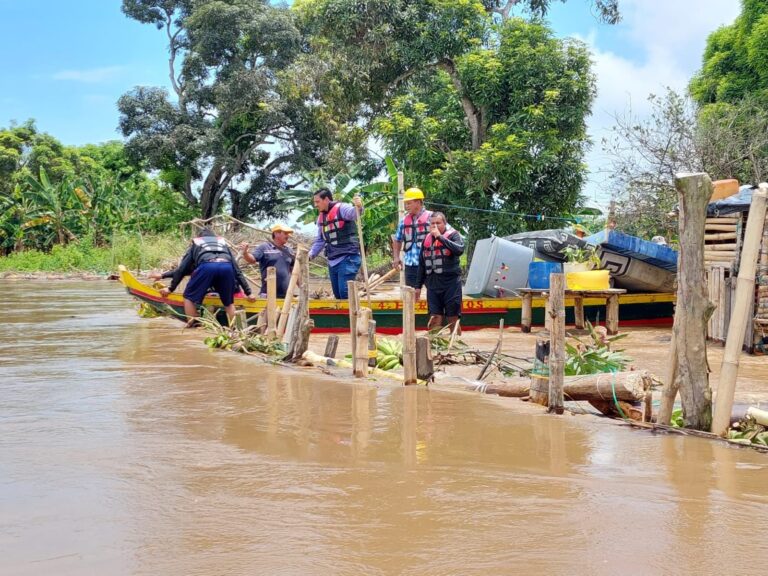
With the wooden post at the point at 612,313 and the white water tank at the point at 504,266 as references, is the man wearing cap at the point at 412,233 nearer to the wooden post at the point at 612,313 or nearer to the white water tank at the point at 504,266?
the white water tank at the point at 504,266

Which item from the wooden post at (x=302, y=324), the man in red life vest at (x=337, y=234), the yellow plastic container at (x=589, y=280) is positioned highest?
the man in red life vest at (x=337, y=234)

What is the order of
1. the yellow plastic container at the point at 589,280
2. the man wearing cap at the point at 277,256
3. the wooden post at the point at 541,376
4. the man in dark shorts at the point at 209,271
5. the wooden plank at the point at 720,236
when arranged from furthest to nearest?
the man wearing cap at the point at 277,256 < the yellow plastic container at the point at 589,280 < the man in dark shorts at the point at 209,271 < the wooden plank at the point at 720,236 < the wooden post at the point at 541,376

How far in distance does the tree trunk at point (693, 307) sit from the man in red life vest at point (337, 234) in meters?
4.91

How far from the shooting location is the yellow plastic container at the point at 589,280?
10.0 meters

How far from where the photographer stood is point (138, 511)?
329 cm

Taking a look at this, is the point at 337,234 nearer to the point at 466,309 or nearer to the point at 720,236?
the point at 466,309

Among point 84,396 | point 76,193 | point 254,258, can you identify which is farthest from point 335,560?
point 76,193

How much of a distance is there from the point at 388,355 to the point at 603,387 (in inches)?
105

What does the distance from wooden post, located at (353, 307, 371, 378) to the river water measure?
36cm

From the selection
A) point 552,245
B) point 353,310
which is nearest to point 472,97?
point 552,245

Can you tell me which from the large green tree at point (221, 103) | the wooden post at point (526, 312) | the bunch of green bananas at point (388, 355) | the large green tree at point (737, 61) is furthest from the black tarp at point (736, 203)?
the large green tree at point (221, 103)

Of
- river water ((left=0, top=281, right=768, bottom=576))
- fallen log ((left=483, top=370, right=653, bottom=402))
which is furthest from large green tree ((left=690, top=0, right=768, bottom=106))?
river water ((left=0, top=281, right=768, bottom=576))

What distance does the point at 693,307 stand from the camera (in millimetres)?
4434

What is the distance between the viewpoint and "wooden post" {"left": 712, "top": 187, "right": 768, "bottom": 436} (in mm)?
4312
